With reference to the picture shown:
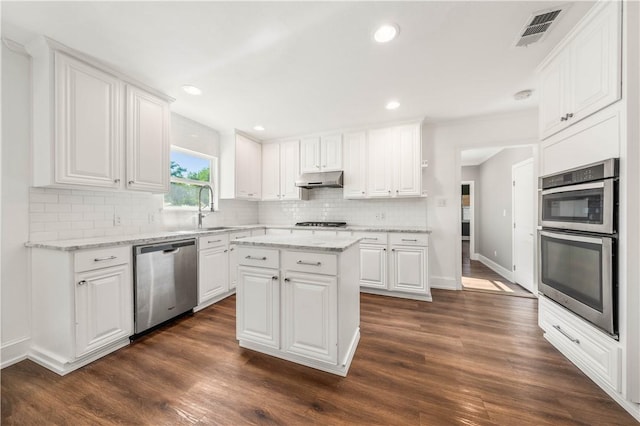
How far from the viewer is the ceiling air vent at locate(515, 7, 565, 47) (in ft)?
5.39

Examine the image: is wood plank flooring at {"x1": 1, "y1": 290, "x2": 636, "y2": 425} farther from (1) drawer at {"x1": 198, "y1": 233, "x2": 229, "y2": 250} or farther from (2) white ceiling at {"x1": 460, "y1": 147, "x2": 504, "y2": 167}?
(2) white ceiling at {"x1": 460, "y1": 147, "x2": 504, "y2": 167}

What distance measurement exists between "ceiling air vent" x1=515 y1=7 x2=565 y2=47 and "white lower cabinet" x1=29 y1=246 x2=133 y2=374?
3.68 m

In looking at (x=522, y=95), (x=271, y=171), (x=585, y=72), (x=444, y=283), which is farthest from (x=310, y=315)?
(x=522, y=95)

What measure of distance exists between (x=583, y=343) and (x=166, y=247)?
3.62 m

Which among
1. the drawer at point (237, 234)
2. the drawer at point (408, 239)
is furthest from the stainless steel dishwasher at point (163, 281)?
the drawer at point (408, 239)

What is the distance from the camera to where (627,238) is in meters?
1.42

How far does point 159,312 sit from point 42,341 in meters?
0.78

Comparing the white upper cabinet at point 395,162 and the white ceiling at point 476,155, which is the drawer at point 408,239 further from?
the white ceiling at point 476,155

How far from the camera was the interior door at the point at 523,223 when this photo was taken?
11.4 feet

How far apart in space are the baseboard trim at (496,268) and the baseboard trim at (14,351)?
602 centimetres

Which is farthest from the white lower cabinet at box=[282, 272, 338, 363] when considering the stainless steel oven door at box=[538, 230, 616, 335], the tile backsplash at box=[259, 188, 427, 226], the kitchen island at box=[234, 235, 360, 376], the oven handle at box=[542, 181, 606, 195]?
the tile backsplash at box=[259, 188, 427, 226]

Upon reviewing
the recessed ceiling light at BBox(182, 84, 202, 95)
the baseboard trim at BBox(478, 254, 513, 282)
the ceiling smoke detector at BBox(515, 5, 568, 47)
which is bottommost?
the baseboard trim at BBox(478, 254, 513, 282)

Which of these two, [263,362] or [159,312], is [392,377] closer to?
[263,362]

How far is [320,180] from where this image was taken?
3.91 metres
